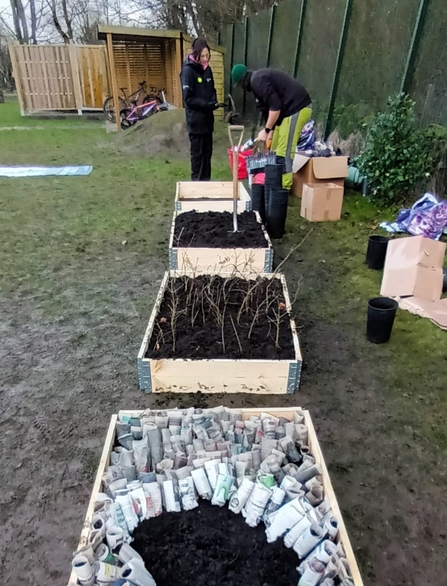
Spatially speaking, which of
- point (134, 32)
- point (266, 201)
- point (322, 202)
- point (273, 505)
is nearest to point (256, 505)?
point (273, 505)

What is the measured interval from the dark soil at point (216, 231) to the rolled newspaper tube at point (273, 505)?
87.9 inches

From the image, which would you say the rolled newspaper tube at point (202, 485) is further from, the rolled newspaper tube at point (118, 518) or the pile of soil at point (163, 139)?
the pile of soil at point (163, 139)

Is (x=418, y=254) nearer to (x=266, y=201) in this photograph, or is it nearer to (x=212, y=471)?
(x=266, y=201)

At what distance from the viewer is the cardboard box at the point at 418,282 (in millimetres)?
3109

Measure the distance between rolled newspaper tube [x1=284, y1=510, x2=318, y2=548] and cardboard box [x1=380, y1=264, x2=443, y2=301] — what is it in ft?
6.87

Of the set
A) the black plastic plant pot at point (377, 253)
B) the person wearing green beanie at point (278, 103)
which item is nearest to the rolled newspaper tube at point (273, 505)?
the black plastic plant pot at point (377, 253)

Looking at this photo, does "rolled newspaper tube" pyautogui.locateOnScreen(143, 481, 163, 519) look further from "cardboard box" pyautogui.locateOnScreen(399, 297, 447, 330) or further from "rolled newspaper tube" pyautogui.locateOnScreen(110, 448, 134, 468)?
"cardboard box" pyautogui.locateOnScreen(399, 297, 447, 330)

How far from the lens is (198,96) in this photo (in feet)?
16.7

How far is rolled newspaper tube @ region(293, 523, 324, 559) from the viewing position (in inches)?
55.1

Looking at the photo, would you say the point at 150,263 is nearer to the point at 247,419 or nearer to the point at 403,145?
the point at 247,419

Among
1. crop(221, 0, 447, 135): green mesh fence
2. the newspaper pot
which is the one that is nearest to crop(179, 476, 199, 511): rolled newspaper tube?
the newspaper pot

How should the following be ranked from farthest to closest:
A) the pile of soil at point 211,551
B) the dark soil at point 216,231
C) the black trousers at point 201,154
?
the black trousers at point 201,154
the dark soil at point 216,231
the pile of soil at point 211,551

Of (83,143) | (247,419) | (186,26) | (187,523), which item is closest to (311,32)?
(83,143)

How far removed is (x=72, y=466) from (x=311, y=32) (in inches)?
296
